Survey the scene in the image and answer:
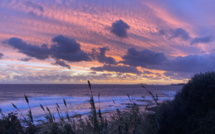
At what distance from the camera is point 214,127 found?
707 centimetres

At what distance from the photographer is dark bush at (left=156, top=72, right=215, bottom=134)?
7721 millimetres

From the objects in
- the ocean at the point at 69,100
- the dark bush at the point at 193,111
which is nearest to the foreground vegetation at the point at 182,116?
the dark bush at the point at 193,111

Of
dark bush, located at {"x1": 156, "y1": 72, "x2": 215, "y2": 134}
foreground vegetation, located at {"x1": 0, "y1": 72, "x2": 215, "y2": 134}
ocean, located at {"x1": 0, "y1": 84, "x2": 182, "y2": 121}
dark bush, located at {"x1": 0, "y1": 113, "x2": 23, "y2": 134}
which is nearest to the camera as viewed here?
dark bush, located at {"x1": 0, "y1": 113, "x2": 23, "y2": 134}

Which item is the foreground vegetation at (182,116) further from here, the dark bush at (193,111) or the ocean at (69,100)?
the ocean at (69,100)

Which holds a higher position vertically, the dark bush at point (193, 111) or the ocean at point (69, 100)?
the dark bush at point (193, 111)

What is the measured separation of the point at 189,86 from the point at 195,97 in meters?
0.81

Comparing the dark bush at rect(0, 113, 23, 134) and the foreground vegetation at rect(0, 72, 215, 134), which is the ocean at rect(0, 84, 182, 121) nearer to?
the foreground vegetation at rect(0, 72, 215, 134)

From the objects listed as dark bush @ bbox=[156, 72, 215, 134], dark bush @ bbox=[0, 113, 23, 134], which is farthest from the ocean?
dark bush @ bbox=[0, 113, 23, 134]

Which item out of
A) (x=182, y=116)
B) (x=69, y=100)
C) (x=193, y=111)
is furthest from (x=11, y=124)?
(x=69, y=100)

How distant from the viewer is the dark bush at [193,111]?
7.72 metres

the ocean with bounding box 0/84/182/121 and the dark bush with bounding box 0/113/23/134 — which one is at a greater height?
the dark bush with bounding box 0/113/23/134

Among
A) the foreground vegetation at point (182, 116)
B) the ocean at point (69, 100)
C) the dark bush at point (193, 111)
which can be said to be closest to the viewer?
the foreground vegetation at point (182, 116)

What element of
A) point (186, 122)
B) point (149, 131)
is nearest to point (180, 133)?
point (186, 122)

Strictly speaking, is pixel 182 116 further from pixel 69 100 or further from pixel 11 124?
pixel 69 100
